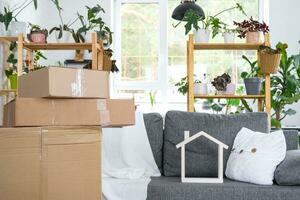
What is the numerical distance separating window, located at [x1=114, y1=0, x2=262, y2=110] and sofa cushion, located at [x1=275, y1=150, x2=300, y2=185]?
3.40 meters

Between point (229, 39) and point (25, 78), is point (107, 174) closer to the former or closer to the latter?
point (25, 78)

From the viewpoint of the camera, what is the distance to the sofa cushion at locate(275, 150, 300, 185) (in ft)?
7.13

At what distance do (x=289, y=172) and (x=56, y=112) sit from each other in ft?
4.14

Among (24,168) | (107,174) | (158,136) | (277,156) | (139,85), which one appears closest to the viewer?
(24,168)

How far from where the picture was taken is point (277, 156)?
7.58 feet

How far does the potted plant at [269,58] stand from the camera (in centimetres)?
350

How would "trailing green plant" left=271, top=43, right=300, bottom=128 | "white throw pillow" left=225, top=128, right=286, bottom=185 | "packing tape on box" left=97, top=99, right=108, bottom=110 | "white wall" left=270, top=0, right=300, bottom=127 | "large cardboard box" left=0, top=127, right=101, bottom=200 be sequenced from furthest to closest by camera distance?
"white wall" left=270, top=0, right=300, bottom=127
"trailing green plant" left=271, top=43, right=300, bottom=128
"white throw pillow" left=225, top=128, right=286, bottom=185
"packing tape on box" left=97, top=99, right=108, bottom=110
"large cardboard box" left=0, top=127, right=101, bottom=200

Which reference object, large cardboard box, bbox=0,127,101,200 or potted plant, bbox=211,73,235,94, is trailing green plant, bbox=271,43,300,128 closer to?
potted plant, bbox=211,73,235,94

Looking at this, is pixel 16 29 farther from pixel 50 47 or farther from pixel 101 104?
pixel 101 104

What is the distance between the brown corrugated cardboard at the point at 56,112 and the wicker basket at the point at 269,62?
84.8 inches

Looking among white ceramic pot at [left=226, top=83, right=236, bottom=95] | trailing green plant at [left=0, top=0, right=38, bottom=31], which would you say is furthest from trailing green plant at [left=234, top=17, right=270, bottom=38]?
trailing green plant at [left=0, top=0, right=38, bottom=31]

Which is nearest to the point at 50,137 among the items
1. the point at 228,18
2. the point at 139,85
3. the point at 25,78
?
the point at 25,78

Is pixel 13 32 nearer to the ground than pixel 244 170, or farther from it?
farther from it

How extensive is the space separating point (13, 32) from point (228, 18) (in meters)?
3.04
